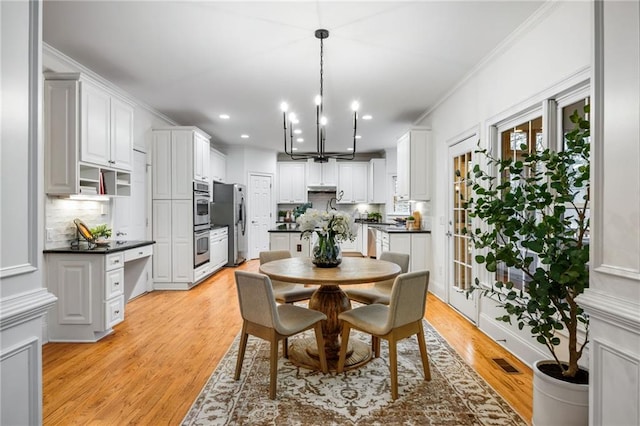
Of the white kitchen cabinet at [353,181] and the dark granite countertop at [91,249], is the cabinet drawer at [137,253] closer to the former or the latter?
the dark granite countertop at [91,249]

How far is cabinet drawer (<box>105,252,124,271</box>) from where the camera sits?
329 cm

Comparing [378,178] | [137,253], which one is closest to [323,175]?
[378,178]

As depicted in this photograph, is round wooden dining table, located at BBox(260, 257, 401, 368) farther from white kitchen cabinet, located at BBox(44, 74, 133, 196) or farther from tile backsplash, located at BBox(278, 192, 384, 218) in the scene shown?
tile backsplash, located at BBox(278, 192, 384, 218)

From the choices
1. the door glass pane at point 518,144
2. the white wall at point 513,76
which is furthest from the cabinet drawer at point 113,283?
the white wall at point 513,76

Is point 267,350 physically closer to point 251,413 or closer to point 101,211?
point 251,413

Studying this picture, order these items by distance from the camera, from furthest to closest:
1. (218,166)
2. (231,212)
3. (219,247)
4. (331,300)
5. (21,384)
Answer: (218,166) < (231,212) < (219,247) < (331,300) < (21,384)

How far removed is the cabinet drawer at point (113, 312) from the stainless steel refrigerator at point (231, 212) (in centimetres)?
356

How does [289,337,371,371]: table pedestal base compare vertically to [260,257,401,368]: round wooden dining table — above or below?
below

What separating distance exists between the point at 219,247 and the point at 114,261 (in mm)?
3186

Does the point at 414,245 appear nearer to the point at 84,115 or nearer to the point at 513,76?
the point at 513,76

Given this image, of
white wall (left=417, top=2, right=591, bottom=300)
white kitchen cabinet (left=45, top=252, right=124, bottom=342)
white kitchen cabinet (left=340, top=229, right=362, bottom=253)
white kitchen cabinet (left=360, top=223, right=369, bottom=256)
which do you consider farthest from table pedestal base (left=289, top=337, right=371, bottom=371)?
white kitchen cabinet (left=340, top=229, right=362, bottom=253)

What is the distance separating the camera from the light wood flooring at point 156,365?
2143mm

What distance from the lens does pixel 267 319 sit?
7.36ft

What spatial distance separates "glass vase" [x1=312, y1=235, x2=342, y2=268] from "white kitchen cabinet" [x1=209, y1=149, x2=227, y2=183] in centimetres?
459
